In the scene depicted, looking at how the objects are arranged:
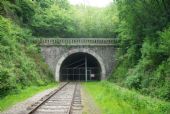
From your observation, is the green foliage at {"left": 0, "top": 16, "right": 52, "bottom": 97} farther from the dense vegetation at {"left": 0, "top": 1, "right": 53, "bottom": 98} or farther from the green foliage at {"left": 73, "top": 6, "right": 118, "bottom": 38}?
the green foliage at {"left": 73, "top": 6, "right": 118, "bottom": 38}

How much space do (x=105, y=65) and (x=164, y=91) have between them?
24.4 m

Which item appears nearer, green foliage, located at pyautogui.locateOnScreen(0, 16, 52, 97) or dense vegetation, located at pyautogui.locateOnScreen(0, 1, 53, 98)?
green foliage, located at pyautogui.locateOnScreen(0, 16, 52, 97)

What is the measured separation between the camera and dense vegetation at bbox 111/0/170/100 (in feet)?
71.9

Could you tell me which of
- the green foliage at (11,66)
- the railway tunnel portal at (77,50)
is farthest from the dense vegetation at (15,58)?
the railway tunnel portal at (77,50)

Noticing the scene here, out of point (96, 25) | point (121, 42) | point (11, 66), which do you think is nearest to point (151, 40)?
point (11, 66)

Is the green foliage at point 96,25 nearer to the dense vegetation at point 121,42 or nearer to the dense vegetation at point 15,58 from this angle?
the dense vegetation at point 121,42

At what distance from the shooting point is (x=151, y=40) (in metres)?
27.4

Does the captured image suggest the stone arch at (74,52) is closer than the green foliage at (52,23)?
Yes

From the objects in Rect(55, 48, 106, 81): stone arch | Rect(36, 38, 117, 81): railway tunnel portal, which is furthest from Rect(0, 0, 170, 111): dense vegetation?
Rect(55, 48, 106, 81): stone arch

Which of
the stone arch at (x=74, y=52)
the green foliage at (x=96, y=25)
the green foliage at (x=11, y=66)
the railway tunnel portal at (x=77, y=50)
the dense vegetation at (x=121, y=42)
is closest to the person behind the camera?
the green foliage at (x=11, y=66)

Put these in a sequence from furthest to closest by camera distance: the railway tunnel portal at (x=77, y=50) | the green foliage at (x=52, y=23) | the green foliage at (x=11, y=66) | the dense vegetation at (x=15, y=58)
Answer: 1. the green foliage at (x=52, y=23)
2. the railway tunnel portal at (x=77, y=50)
3. the dense vegetation at (x=15, y=58)
4. the green foliage at (x=11, y=66)

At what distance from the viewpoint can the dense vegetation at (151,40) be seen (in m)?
21.9

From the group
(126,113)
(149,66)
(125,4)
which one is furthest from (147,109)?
(125,4)

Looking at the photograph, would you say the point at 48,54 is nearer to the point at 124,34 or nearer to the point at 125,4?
the point at 124,34
